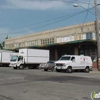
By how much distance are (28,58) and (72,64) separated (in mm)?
12356

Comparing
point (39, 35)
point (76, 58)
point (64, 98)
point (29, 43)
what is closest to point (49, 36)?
point (39, 35)

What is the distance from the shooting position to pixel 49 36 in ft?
188

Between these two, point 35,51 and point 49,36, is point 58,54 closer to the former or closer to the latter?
point 49,36

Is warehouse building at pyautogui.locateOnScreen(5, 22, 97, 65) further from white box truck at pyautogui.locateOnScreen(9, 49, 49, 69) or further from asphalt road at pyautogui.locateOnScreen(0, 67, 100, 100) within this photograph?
asphalt road at pyautogui.locateOnScreen(0, 67, 100, 100)

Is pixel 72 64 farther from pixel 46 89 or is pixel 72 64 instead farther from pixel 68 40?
pixel 68 40

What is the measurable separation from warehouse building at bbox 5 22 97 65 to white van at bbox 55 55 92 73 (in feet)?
26.6

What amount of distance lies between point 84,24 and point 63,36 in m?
7.17

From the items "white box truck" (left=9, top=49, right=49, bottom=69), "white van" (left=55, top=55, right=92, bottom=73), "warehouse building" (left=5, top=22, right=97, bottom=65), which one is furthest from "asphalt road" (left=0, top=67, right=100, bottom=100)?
"warehouse building" (left=5, top=22, right=97, bottom=65)

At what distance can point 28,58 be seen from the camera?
40.6 m

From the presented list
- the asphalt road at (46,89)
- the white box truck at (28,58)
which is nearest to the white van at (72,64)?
the white box truck at (28,58)

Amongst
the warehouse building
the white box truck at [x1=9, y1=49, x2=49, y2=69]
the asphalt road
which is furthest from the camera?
the warehouse building

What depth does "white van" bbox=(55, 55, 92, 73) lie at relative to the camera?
29516 mm

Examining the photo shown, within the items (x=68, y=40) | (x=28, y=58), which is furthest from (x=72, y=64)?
(x=68, y=40)

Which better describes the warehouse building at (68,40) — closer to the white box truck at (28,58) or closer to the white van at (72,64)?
the white box truck at (28,58)
